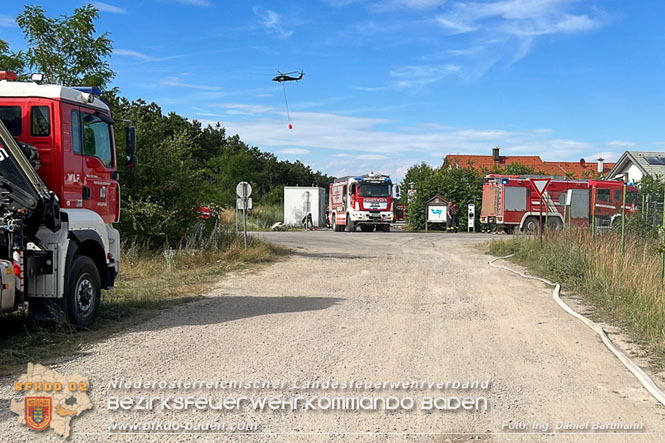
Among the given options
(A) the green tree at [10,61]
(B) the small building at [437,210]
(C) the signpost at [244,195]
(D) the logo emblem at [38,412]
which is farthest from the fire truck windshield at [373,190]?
(D) the logo emblem at [38,412]

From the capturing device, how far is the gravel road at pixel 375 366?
5066 millimetres

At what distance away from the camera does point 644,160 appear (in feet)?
144

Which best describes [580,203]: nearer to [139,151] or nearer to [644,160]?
[644,160]

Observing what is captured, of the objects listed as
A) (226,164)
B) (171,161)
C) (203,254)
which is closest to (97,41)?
(171,161)

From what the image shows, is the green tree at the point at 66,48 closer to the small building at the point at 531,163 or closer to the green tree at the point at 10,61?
the green tree at the point at 10,61

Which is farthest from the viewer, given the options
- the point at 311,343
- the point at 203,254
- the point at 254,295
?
the point at 203,254

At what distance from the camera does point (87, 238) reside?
28.5 ft

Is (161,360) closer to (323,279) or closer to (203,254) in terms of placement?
(323,279)

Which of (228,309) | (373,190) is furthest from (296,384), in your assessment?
(373,190)

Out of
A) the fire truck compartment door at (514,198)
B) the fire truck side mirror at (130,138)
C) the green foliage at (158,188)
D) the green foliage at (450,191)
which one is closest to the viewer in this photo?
the fire truck side mirror at (130,138)

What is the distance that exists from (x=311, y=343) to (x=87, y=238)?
10.6ft

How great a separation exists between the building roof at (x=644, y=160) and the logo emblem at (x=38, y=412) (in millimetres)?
41258

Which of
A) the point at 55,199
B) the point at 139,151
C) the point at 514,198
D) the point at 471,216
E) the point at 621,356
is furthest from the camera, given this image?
the point at 471,216

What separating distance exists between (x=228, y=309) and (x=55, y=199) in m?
3.64
